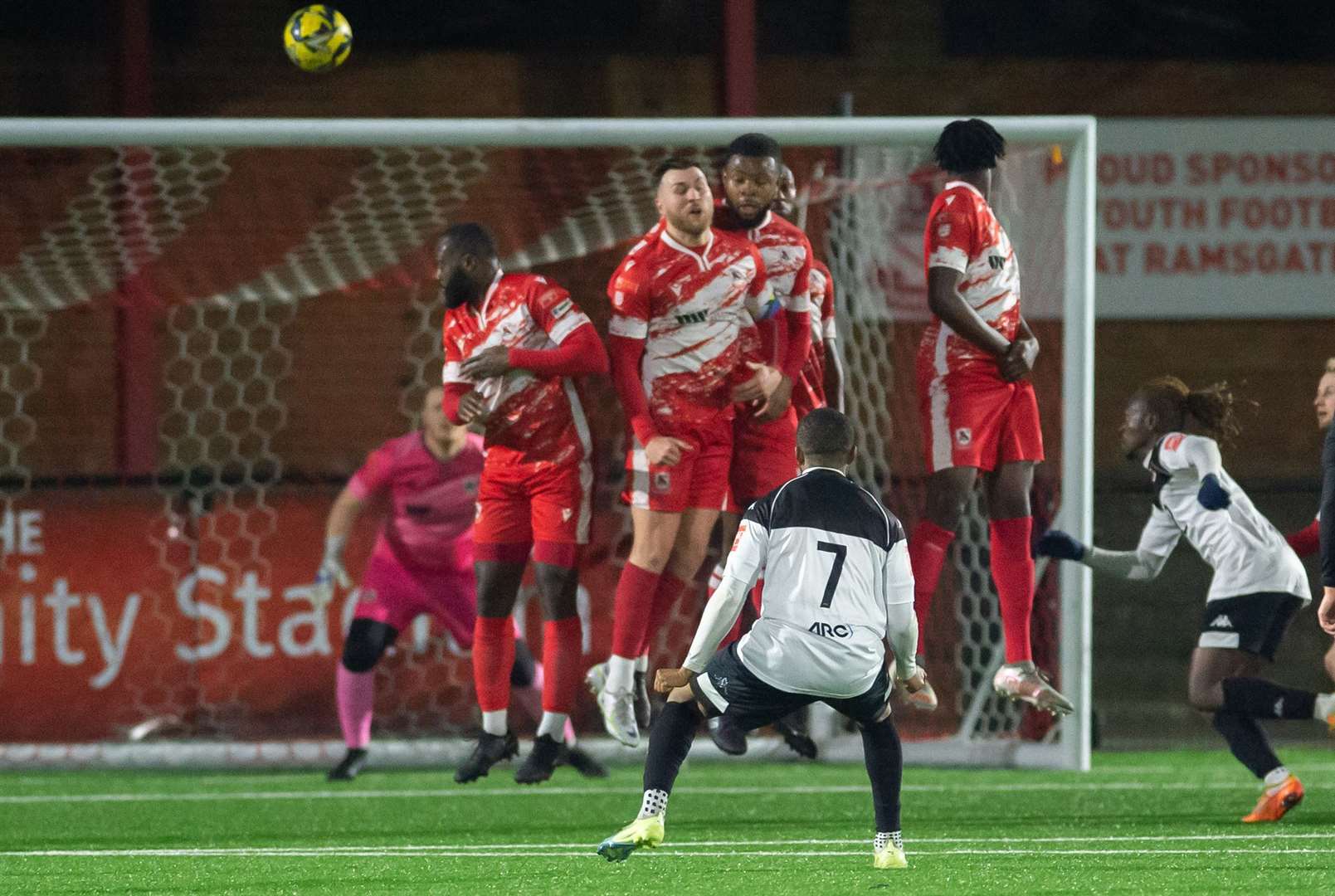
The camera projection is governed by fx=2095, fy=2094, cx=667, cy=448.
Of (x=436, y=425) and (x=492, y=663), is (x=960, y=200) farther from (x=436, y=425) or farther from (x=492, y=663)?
(x=436, y=425)

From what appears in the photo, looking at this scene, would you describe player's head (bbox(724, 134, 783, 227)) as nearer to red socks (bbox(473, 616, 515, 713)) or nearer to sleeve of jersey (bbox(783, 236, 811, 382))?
sleeve of jersey (bbox(783, 236, 811, 382))

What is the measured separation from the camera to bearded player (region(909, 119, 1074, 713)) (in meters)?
6.57

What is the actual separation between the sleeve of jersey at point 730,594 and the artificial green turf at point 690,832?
1.79ft

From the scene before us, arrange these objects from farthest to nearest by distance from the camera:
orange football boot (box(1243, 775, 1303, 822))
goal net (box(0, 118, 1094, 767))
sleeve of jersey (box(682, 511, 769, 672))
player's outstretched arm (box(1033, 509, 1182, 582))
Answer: goal net (box(0, 118, 1094, 767)) → player's outstretched arm (box(1033, 509, 1182, 582)) → orange football boot (box(1243, 775, 1303, 822)) → sleeve of jersey (box(682, 511, 769, 672))

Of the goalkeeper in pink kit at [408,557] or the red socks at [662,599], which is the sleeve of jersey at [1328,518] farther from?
the goalkeeper in pink kit at [408,557]

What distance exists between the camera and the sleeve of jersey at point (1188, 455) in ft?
21.6

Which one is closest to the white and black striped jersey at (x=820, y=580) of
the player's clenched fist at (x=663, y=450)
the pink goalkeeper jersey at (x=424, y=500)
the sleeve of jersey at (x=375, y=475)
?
the player's clenched fist at (x=663, y=450)

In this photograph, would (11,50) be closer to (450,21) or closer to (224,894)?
(450,21)

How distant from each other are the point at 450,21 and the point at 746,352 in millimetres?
6223

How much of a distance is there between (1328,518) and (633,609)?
216 cm

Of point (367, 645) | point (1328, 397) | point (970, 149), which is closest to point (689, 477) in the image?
point (970, 149)

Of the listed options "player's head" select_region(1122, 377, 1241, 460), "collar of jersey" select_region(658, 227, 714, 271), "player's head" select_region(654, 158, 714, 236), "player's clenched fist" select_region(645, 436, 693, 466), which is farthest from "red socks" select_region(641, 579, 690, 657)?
"player's head" select_region(1122, 377, 1241, 460)

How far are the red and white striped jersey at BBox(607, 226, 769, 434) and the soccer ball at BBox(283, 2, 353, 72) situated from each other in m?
1.63

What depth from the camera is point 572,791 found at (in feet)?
25.2
